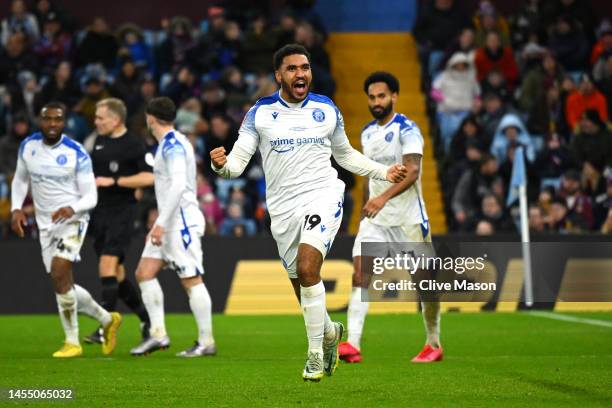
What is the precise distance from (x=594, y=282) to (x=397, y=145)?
24.2 feet

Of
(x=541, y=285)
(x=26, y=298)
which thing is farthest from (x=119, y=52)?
(x=541, y=285)

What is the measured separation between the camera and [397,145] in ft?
38.2

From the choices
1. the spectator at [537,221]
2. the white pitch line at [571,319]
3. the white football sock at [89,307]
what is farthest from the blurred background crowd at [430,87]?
the white football sock at [89,307]

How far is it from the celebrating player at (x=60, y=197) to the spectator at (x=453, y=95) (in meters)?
11.4

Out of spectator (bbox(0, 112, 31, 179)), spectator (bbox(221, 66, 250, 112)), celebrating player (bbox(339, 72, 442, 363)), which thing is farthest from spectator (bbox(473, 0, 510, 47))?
celebrating player (bbox(339, 72, 442, 363))

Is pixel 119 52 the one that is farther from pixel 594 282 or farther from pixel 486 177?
pixel 594 282

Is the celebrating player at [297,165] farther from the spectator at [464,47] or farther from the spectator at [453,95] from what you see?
the spectator at [464,47]

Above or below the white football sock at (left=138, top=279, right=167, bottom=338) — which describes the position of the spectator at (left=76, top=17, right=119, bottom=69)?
above

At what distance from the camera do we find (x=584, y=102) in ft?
72.7

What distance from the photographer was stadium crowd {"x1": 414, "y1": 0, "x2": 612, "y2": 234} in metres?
20.2

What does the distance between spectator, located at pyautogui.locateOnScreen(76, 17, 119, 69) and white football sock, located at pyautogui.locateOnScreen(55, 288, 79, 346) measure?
11867mm

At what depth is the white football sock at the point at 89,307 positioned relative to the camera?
1271 cm

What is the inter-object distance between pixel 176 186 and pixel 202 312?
1.30 metres

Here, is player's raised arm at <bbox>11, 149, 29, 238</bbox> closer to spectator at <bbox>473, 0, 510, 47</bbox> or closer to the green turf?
the green turf
